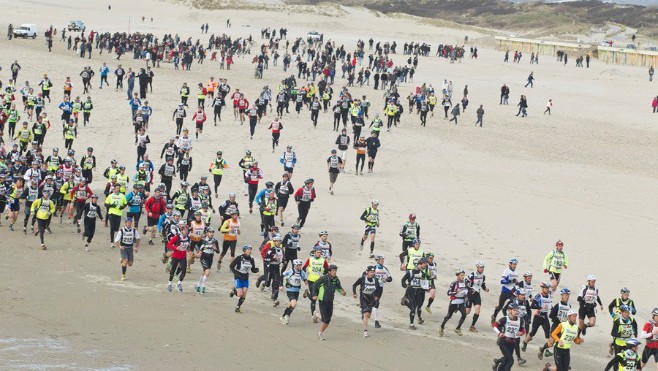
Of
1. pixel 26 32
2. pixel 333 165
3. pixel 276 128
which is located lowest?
pixel 333 165

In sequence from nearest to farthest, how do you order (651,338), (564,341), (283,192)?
(564,341) < (651,338) < (283,192)

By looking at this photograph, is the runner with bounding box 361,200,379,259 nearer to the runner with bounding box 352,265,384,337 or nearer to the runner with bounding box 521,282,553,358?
the runner with bounding box 352,265,384,337

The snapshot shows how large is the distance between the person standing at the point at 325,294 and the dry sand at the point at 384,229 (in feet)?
1.14

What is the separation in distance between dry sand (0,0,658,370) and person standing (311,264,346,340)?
346 millimetres

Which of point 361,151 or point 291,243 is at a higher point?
point 361,151

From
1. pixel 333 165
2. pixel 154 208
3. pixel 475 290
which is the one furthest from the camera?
pixel 333 165

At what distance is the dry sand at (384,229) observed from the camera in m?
14.9

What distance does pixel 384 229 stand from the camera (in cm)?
2414

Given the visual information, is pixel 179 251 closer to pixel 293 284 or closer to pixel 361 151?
pixel 293 284

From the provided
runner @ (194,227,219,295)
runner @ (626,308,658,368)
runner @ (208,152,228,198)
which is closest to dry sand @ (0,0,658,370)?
runner @ (194,227,219,295)

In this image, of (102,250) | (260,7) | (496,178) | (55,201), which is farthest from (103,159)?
(260,7)

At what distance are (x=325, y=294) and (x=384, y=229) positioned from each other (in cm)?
823

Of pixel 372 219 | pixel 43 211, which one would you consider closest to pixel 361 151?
pixel 372 219

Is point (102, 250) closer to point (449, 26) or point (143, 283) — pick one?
point (143, 283)
